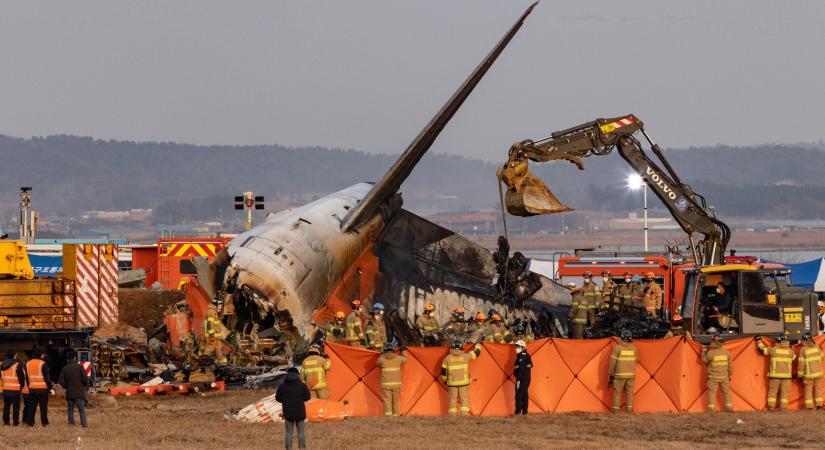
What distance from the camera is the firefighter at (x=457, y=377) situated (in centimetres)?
2641

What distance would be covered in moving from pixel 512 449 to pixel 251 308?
13.9 m

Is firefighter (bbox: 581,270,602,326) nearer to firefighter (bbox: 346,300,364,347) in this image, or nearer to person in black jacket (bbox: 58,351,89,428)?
firefighter (bbox: 346,300,364,347)

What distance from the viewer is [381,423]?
25.3m

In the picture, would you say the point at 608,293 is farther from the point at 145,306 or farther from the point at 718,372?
the point at 145,306

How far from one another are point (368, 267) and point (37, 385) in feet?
54.7

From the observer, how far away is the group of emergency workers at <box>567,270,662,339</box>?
116ft

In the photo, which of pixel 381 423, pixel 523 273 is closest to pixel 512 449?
pixel 381 423

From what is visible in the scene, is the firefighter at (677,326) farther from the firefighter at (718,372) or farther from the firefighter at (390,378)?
the firefighter at (390,378)

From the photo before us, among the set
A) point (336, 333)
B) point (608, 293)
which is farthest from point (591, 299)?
point (336, 333)

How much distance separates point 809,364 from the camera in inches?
1081

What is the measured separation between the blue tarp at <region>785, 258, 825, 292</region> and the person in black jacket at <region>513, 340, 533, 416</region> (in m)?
26.4

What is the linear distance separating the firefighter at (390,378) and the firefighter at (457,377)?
0.95 metres

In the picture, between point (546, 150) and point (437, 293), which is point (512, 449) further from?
point (437, 293)

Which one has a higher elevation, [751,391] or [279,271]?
[279,271]
